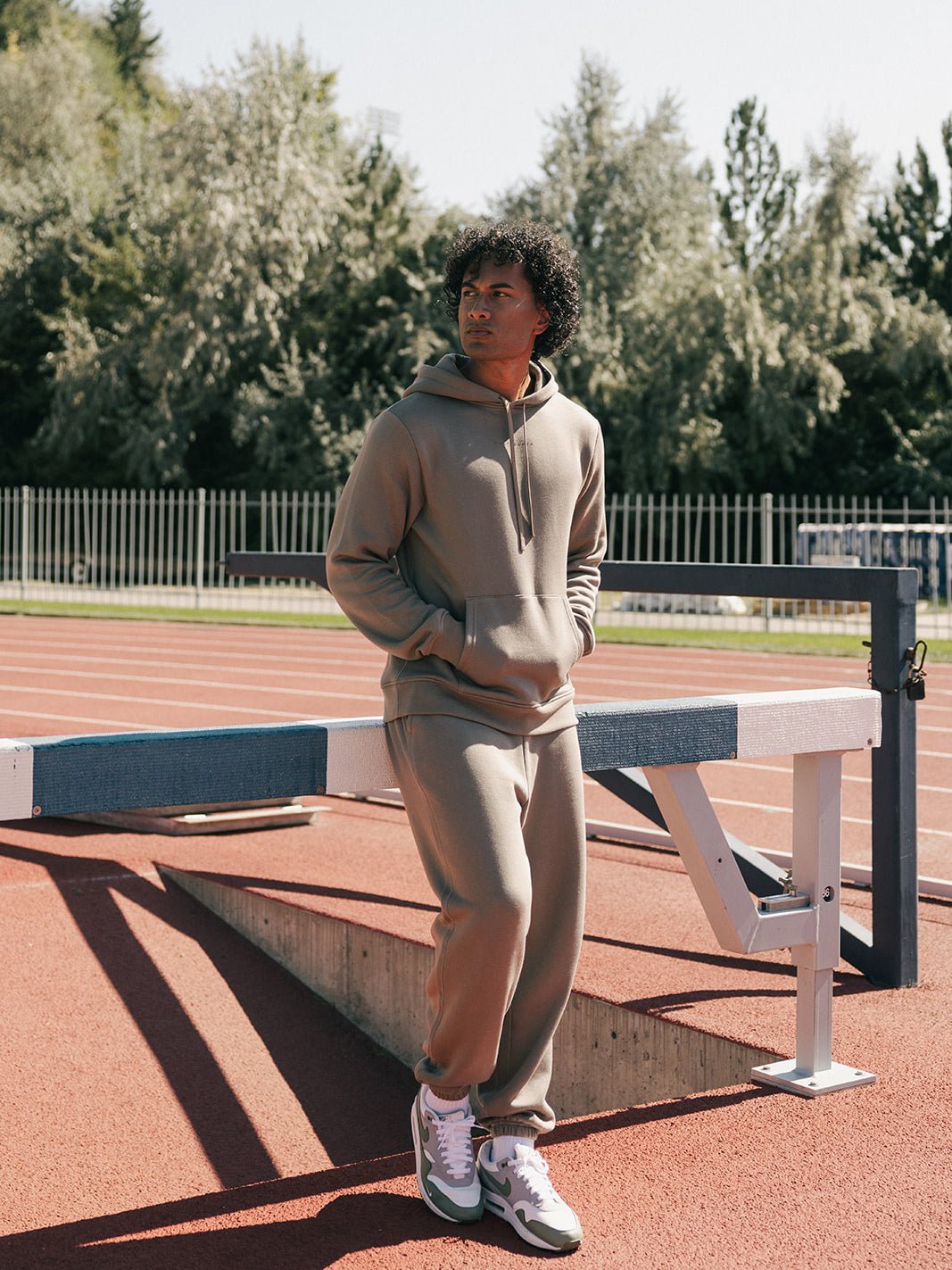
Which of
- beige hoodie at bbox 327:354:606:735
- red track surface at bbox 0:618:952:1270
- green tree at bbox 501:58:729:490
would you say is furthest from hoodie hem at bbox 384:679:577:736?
green tree at bbox 501:58:729:490

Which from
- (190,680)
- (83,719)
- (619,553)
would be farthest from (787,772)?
(619,553)

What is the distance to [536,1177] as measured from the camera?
272cm

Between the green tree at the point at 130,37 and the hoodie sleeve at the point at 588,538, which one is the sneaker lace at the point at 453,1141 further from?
the green tree at the point at 130,37

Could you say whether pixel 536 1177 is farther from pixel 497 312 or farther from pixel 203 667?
pixel 203 667

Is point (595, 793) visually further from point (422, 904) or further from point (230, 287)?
point (230, 287)

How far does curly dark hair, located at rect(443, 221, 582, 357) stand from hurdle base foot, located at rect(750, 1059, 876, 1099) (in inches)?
74.2

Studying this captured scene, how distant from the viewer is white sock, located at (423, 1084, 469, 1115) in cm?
276

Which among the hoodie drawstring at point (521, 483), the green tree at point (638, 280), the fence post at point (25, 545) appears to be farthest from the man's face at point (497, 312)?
the green tree at point (638, 280)

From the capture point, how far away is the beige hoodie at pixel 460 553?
8.55 ft

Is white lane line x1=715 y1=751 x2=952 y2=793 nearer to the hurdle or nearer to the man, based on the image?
the hurdle

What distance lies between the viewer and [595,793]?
8219 millimetres

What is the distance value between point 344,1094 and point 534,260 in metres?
2.92

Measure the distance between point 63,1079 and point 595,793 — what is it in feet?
14.4

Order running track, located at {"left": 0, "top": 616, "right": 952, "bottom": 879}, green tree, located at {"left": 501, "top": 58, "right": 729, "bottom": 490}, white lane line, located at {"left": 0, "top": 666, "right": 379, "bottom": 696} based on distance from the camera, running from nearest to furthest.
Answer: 1. running track, located at {"left": 0, "top": 616, "right": 952, "bottom": 879}
2. white lane line, located at {"left": 0, "top": 666, "right": 379, "bottom": 696}
3. green tree, located at {"left": 501, "top": 58, "right": 729, "bottom": 490}
